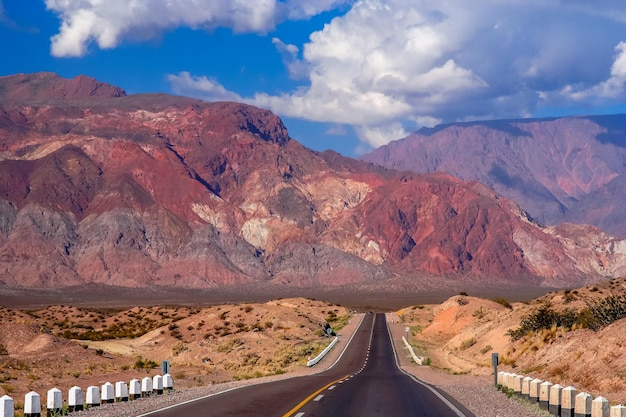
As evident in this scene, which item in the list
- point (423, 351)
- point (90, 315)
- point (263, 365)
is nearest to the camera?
point (263, 365)

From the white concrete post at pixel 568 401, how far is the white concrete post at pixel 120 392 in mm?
13092

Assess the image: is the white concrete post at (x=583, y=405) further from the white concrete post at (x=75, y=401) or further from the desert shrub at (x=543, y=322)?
the desert shrub at (x=543, y=322)

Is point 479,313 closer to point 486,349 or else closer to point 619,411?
point 486,349

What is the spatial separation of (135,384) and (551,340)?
69.4ft

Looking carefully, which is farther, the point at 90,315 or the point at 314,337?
A: the point at 90,315

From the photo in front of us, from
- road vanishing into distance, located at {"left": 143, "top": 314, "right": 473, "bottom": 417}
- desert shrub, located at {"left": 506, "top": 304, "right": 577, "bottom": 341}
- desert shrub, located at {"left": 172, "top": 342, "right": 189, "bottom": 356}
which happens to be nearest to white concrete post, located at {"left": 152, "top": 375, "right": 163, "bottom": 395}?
road vanishing into distance, located at {"left": 143, "top": 314, "right": 473, "bottom": 417}

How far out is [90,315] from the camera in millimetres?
111688

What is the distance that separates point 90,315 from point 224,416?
9699 centimetres

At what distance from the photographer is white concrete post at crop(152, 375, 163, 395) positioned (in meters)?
27.6

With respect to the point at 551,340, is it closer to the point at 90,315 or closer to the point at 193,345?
the point at 193,345

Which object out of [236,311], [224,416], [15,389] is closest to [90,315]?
[236,311]

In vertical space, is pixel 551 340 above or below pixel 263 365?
above

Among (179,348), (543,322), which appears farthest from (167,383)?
(179,348)

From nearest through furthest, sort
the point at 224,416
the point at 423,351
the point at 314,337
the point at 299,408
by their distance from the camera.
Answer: the point at 224,416 → the point at 299,408 → the point at 423,351 → the point at 314,337
